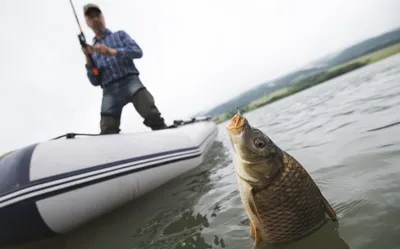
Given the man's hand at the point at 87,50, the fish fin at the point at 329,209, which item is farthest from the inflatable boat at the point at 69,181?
the fish fin at the point at 329,209

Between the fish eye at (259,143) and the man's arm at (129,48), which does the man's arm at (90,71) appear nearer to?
the man's arm at (129,48)

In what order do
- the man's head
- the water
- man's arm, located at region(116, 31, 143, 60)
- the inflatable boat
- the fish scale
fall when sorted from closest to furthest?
the fish scale, the water, the inflatable boat, the man's head, man's arm, located at region(116, 31, 143, 60)

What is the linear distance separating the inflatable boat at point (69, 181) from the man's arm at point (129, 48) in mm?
1432

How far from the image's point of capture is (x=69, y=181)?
9.60 ft

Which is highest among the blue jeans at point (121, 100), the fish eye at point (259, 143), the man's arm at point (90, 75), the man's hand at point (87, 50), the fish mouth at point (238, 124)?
the man's hand at point (87, 50)

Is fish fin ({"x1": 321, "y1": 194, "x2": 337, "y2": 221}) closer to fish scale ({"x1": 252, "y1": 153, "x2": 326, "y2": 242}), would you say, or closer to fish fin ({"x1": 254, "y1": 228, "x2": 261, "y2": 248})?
fish scale ({"x1": 252, "y1": 153, "x2": 326, "y2": 242})

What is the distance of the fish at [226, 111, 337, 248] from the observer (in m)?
1.52

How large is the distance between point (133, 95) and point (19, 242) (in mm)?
2707

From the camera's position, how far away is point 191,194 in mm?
3695

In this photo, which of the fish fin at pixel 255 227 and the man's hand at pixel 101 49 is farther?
the man's hand at pixel 101 49

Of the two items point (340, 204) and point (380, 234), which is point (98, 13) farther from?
point (380, 234)

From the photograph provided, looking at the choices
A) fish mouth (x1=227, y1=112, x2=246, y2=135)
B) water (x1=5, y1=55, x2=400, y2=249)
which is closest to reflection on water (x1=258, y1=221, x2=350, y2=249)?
water (x1=5, y1=55, x2=400, y2=249)

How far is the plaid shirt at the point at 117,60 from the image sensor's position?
4.75 metres

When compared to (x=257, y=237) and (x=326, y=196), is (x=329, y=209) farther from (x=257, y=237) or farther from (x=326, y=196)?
(x=326, y=196)
